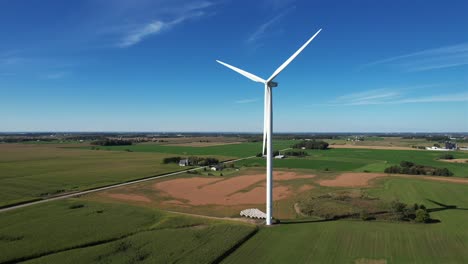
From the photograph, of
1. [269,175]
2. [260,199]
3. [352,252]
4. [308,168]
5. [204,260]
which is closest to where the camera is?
[204,260]

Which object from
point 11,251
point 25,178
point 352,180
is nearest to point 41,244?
point 11,251

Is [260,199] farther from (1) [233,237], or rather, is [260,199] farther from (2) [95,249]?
(2) [95,249]

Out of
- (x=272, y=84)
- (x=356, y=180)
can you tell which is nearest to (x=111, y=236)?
(x=272, y=84)

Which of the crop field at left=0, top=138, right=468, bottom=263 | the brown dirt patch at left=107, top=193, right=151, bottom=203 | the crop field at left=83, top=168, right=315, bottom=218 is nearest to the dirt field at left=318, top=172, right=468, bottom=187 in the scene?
the crop field at left=0, top=138, right=468, bottom=263

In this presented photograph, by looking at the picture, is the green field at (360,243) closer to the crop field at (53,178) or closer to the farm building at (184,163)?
the crop field at (53,178)

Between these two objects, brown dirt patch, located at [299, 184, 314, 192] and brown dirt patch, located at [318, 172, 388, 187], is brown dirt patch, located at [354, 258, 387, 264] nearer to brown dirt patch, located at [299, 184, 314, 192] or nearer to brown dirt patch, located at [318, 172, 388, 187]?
brown dirt patch, located at [299, 184, 314, 192]
